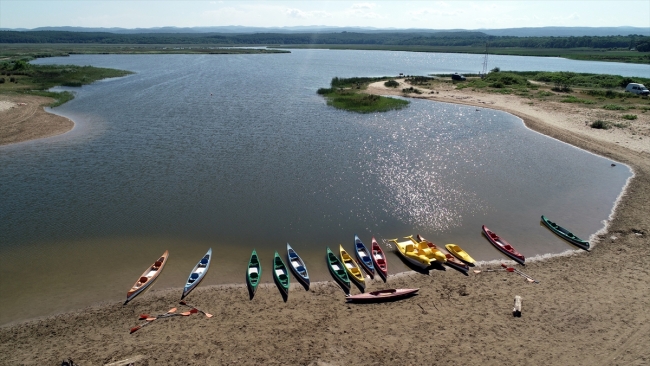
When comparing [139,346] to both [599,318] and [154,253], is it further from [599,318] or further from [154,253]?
[599,318]

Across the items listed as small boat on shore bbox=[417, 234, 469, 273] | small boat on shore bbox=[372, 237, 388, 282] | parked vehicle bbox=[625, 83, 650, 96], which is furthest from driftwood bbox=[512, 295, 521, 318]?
parked vehicle bbox=[625, 83, 650, 96]

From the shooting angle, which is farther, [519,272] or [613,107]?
[613,107]

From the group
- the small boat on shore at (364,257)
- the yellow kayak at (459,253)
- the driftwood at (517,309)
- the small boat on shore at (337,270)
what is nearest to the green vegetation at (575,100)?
the yellow kayak at (459,253)

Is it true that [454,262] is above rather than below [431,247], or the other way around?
below

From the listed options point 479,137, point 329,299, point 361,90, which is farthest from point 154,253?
point 361,90

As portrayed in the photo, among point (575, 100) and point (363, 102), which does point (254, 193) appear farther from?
point (575, 100)

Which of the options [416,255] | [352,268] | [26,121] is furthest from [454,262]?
[26,121]

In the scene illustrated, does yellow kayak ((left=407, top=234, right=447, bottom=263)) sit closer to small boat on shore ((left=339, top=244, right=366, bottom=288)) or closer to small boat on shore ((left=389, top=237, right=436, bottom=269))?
small boat on shore ((left=389, top=237, right=436, bottom=269))
